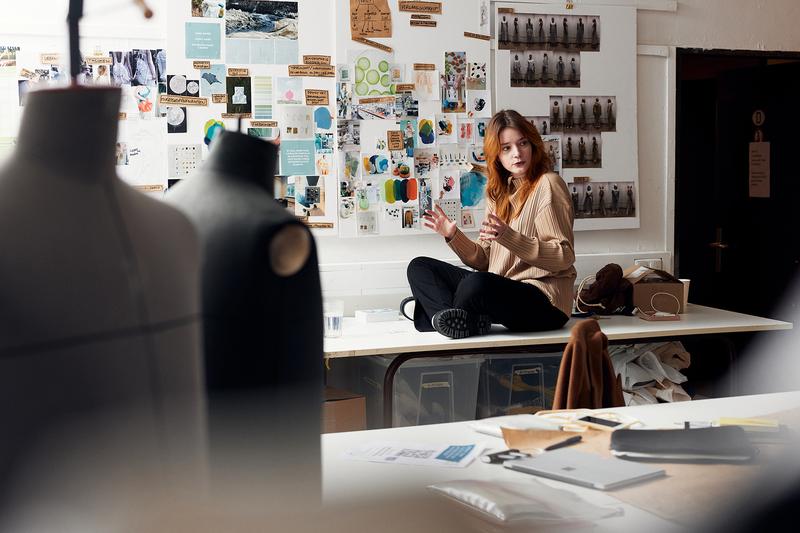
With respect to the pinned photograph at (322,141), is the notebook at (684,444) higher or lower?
lower

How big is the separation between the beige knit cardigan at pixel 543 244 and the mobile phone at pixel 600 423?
6.31 feet

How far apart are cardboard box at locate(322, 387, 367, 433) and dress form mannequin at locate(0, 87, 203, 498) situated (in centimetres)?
302

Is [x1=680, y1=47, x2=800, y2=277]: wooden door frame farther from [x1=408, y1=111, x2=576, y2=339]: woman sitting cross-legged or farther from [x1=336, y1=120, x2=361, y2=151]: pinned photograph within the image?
[x1=336, y1=120, x2=361, y2=151]: pinned photograph

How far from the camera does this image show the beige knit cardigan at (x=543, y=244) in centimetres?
358

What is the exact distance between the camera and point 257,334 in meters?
0.36

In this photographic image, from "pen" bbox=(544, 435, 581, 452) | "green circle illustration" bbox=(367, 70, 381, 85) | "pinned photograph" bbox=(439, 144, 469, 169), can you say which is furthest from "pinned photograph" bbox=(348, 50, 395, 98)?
"pen" bbox=(544, 435, 581, 452)

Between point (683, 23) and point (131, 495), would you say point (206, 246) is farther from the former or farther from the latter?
point (683, 23)

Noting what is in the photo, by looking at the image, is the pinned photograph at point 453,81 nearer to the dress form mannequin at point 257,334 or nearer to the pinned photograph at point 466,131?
the pinned photograph at point 466,131

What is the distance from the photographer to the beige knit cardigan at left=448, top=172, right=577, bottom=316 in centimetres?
358

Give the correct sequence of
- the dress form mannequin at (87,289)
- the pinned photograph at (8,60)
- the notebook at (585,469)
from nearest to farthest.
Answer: the dress form mannequin at (87,289), the notebook at (585,469), the pinned photograph at (8,60)

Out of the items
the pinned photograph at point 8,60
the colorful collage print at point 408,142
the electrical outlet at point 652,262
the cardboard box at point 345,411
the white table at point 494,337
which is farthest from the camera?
the electrical outlet at point 652,262

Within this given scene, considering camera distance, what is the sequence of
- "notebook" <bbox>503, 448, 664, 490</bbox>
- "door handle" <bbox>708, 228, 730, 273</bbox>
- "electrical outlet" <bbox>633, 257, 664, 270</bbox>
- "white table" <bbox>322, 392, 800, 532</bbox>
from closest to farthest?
"white table" <bbox>322, 392, 800, 532</bbox>
"notebook" <bbox>503, 448, 664, 490</bbox>
"electrical outlet" <bbox>633, 257, 664, 270</bbox>
"door handle" <bbox>708, 228, 730, 273</bbox>

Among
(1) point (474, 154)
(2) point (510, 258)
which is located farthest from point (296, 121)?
(2) point (510, 258)

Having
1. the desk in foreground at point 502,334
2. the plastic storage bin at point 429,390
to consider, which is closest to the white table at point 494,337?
the desk in foreground at point 502,334
